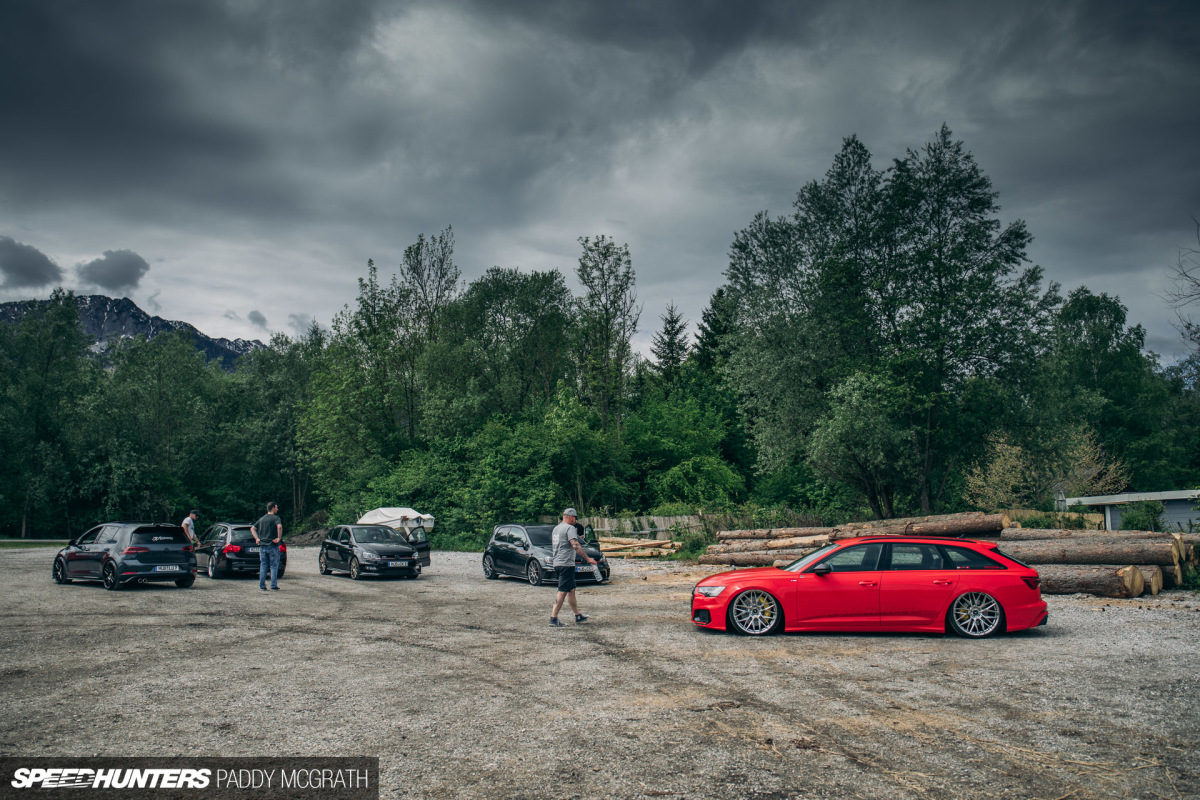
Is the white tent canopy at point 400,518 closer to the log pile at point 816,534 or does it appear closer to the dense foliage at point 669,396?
the dense foliage at point 669,396

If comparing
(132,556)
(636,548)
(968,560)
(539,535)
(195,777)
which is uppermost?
(968,560)

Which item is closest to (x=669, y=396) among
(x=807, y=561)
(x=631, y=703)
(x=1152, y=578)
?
(x=1152, y=578)

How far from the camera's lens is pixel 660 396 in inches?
1693

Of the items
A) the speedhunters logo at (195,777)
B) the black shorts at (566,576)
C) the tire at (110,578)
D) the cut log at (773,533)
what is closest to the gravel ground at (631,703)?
the speedhunters logo at (195,777)

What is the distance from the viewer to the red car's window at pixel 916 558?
30.5 feet

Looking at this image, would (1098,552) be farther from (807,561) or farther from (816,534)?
(807,561)

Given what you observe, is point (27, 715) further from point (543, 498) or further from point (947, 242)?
point (947, 242)

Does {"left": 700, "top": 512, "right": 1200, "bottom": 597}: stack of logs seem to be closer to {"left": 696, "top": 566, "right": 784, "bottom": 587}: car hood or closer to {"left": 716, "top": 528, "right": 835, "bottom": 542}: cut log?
{"left": 716, "top": 528, "right": 835, "bottom": 542}: cut log

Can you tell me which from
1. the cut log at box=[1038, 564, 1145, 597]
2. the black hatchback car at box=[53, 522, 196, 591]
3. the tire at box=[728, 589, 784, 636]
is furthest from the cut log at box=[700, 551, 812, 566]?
the black hatchback car at box=[53, 522, 196, 591]

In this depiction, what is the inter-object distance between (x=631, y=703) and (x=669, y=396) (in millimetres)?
37217

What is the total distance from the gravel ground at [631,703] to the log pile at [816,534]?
5631 millimetres

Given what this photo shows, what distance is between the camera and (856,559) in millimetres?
9398

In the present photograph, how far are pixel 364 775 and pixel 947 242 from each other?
28120mm

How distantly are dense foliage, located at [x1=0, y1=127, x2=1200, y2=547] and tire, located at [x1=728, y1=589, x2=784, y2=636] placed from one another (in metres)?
15.8
